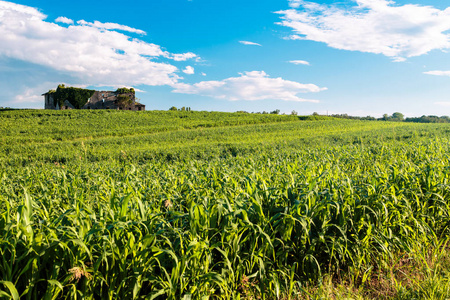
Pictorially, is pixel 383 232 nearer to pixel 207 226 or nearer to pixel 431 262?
pixel 431 262

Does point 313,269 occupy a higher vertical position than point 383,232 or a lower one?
lower

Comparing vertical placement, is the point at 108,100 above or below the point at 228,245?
above

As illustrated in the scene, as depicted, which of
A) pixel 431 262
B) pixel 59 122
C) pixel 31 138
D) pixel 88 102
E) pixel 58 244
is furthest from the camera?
pixel 88 102

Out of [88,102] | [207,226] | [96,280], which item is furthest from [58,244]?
[88,102]

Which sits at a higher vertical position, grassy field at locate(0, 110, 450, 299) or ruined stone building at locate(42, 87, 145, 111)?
ruined stone building at locate(42, 87, 145, 111)

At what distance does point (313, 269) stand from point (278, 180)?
1.66 meters

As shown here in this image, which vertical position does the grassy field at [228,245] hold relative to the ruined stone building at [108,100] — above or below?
below

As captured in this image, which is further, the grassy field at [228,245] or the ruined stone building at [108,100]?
the ruined stone building at [108,100]

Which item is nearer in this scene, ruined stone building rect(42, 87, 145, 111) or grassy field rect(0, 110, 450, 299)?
grassy field rect(0, 110, 450, 299)

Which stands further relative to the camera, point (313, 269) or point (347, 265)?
point (347, 265)

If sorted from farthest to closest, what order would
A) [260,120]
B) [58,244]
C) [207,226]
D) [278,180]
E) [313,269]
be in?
[260,120], [278,180], [313,269], [207,226], [58,244]

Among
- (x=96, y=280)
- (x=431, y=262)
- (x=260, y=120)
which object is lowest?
(x=431, y=262)

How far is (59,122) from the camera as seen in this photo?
132 ft

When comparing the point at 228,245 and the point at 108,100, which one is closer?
the point at 228,245
